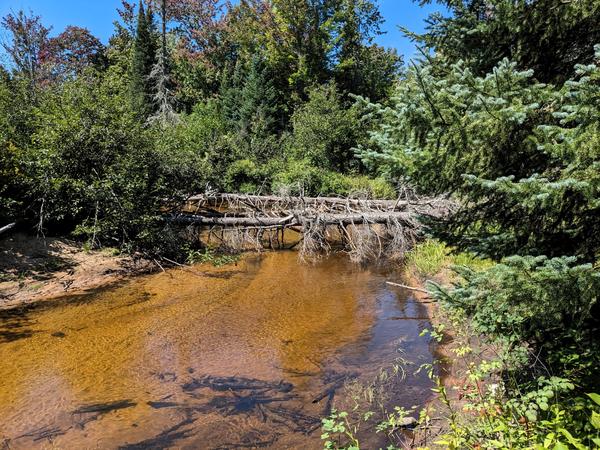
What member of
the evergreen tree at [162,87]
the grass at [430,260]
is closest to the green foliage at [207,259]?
the grass at [430,260]

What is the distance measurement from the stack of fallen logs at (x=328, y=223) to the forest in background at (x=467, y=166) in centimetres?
121

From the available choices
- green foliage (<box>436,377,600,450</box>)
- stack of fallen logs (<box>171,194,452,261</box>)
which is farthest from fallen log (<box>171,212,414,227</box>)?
green foliage (<box>436,377,600,450</box>)

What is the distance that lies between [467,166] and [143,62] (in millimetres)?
35364

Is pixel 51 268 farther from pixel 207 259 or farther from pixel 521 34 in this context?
pixel 521 34

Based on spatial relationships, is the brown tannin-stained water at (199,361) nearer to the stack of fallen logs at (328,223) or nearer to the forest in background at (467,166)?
the forest in background at (467,166)

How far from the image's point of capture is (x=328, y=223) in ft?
41.8

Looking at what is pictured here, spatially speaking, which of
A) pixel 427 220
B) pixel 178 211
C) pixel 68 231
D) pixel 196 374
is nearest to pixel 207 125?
pixel 178 211

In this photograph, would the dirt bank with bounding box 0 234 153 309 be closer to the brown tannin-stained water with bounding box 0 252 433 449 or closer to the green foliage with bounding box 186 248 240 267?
the brown tannin-stained water with bounding box 0 252 433 449

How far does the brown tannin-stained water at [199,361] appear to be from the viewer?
15.3 feet

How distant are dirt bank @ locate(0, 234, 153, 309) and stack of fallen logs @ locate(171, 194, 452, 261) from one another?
91.7 inches

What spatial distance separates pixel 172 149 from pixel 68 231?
411cm

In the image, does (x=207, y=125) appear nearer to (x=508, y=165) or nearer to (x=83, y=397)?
(x=83, y=397)

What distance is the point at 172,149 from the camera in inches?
540

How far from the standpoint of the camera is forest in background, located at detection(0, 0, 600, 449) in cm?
281
